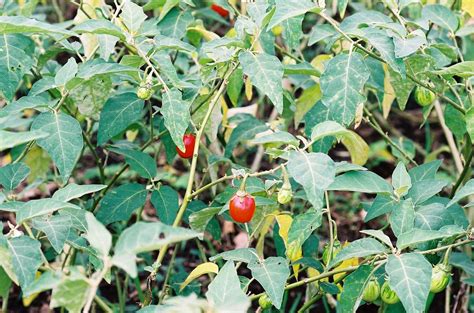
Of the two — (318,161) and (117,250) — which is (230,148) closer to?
(318,161)

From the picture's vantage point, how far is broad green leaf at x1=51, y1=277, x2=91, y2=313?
1161 millimetres

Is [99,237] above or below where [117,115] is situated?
above

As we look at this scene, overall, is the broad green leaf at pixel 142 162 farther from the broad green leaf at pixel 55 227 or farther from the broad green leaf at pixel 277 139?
the broad green leaf at pixel 277 139

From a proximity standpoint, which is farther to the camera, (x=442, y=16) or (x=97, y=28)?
(x=442, y=16)

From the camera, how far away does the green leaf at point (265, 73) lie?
5.27ft

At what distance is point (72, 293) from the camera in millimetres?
1182

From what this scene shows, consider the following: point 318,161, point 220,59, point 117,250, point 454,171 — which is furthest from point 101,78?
point 454,171

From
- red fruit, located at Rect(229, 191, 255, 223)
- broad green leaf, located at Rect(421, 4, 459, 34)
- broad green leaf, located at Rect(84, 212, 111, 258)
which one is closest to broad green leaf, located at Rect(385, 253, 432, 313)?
red fruit, located at Rect(229, 191, 255, 223)

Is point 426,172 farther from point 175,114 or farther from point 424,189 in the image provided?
point 175,114

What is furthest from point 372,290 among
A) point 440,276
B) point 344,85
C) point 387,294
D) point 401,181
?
point 344,85

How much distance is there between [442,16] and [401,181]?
590 millimetres

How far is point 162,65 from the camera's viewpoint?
5.73 feet

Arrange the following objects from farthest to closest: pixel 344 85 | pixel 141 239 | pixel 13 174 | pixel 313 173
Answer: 1. pixel 13 174
2. pixel 344 85
3. pixel 313 173
4. pixel 141 239

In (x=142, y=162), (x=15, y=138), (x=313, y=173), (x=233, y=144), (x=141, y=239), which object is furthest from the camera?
(x=233, y=144)
